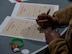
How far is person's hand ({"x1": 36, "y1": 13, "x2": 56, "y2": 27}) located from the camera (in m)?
1.22

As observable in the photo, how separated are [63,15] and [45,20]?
0.15 metres

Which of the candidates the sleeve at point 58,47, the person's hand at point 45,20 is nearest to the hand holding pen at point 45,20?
the person's hand at point 45,20

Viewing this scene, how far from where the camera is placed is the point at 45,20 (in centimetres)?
125

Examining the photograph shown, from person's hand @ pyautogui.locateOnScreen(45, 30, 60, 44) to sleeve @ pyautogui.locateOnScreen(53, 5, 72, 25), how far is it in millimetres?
151

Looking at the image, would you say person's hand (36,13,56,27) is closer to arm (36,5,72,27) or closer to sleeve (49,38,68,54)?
arm (36,5,72,27)

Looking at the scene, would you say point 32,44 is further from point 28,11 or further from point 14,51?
point 28,11

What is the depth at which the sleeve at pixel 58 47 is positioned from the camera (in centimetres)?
102

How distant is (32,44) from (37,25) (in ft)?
0.61

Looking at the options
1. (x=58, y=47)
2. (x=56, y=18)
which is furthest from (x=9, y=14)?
(x=58, y=47)

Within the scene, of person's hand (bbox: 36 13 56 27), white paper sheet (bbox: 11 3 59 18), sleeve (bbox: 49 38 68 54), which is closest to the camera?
sleeve (bbox: 49 38 68 54)

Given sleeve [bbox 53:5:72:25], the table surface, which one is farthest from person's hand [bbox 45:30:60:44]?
sleeve [bbox 53:5:72:25]

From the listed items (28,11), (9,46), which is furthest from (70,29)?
(28,11)

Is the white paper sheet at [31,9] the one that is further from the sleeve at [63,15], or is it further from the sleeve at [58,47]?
the sleeve at [58,47]

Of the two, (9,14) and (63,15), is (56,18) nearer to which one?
(63,15)
